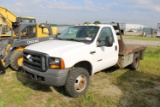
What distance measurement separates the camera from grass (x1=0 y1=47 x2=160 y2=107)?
4.77 meters

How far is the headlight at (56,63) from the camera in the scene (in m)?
4.38

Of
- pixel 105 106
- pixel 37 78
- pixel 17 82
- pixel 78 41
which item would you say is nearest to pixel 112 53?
pixel 78 41

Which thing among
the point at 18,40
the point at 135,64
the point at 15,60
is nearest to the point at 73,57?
the point at 15,60

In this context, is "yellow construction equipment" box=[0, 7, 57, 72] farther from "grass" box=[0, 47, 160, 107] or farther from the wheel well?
the wheel well

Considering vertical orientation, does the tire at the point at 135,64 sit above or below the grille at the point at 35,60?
below

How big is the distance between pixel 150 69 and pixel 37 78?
5537 mm

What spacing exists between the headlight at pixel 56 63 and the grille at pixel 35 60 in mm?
128

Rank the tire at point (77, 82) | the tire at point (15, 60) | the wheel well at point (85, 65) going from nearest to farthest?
the tire at point (77, 82) < the wheel well at point (85, 65) < the tire at point (15, 60)

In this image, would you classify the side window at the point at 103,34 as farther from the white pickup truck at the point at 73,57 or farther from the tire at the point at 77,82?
the tire at the point at 77,82

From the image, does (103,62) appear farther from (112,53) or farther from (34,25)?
(34,25)

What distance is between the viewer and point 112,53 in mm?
6121

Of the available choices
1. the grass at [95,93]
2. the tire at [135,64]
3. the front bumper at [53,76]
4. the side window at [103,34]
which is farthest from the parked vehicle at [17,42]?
the tire at [135,64]

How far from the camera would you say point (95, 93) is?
17.7 ft

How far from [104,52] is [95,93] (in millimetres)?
1221
